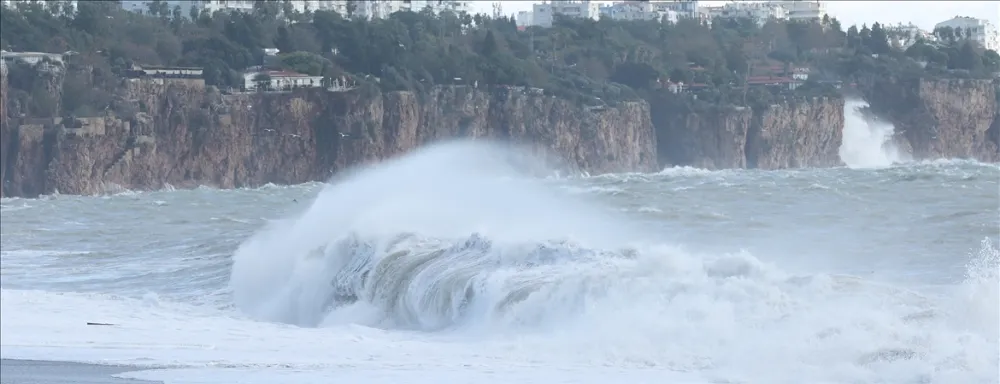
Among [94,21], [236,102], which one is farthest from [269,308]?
[94,21]

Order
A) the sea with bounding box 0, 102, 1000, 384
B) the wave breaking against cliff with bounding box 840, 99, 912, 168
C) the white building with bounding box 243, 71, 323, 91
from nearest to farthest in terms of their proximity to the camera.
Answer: the sea with bounding box 0, 102, 1000, 384, the wave breaking against cliff with bounding box 840, 99, 912, 168, the white building with bounding box 243, 71, 323, 91

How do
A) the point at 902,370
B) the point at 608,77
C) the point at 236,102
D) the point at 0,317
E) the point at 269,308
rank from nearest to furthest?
the point at 902,370, the point at 0,317, the point at 269,308, the point at 236,102, the point at 608,77

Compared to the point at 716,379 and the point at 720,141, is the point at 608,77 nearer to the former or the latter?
the point at 720,141

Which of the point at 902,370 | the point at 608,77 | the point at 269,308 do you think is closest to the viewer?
the point at 902,370

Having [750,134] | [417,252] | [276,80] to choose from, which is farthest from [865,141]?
[417,252]

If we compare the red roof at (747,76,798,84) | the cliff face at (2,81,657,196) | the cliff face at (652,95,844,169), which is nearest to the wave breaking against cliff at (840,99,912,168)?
the cliff face at (652,95,844,169)

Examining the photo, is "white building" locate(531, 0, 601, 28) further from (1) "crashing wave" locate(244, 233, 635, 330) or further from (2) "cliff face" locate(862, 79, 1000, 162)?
(1) "crashing wave" locate(244, 233, 635, 330)

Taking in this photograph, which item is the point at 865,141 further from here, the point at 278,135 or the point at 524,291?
the point at 524,291

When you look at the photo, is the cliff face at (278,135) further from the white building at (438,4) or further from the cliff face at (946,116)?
the white building at (438,4)
